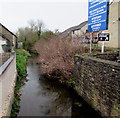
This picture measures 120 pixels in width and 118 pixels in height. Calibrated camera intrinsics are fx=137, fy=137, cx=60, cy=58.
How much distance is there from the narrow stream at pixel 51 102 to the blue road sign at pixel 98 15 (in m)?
4.70

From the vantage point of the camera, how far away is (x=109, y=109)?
5609 mm

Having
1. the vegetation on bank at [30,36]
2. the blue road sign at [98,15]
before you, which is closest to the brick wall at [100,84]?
the blue road sign at [98,15]

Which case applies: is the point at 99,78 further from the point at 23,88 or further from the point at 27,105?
the point at 23,88

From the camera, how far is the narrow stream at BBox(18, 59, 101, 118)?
6.91 metres

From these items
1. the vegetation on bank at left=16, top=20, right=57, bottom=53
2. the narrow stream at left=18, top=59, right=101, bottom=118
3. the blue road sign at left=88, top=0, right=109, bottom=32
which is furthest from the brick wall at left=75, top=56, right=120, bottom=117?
the vegetation on bank at left=16, top=20, right=57, bottom=53

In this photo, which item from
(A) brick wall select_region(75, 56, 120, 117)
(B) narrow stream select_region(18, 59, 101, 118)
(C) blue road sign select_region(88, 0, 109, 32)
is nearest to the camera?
(A) brick wall select_region(75, 56, 120, 117)

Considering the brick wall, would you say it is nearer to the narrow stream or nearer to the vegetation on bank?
the narrow stream

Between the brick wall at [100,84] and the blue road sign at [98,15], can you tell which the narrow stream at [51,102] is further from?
the blue road sign at [98,15]

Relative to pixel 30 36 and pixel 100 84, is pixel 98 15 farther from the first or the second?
pixel 30 36

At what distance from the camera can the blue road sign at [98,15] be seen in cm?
816

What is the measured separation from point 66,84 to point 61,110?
3.50 meters

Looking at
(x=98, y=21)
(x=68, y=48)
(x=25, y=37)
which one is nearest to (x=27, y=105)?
(x=68, y=48)

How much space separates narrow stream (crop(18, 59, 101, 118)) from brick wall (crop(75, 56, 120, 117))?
584mm

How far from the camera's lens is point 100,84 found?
6297 mm
